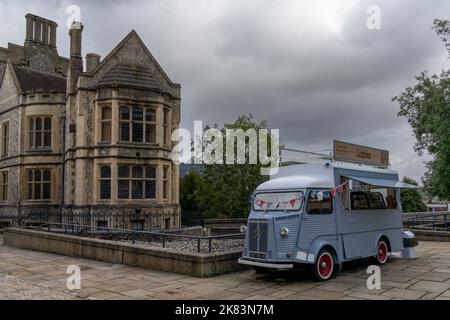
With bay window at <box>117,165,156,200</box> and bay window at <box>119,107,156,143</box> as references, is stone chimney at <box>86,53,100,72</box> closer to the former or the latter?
bay window at <box>119,107,156,143</box>

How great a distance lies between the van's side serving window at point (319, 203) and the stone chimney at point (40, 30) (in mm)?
35253

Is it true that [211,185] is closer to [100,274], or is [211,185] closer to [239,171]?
[239,171]

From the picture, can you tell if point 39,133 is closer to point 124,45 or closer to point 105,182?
point 105,182

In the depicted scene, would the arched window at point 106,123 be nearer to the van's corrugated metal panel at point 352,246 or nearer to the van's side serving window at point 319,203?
the van's side serving window at point 319,203

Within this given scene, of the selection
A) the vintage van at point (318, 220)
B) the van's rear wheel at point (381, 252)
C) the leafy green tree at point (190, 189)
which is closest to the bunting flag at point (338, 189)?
the vintage van at point (318, 220)

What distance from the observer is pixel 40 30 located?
3862cm

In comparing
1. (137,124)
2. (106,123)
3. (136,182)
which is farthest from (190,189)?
(106,123)

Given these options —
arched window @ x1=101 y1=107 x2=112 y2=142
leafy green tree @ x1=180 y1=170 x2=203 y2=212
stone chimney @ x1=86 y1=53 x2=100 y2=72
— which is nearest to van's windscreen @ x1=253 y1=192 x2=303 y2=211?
arched window @ x1=101 y1=107 x2=112 y2=142

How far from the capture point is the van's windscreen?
10297mm

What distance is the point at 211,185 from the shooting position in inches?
1337

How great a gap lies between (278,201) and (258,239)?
1.14 m

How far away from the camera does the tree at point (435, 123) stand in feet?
68.4

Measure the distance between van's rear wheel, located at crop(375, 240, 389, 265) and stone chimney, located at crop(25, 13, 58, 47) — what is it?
35841 mm

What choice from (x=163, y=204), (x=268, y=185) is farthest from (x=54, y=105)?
(x=268, y=185)
